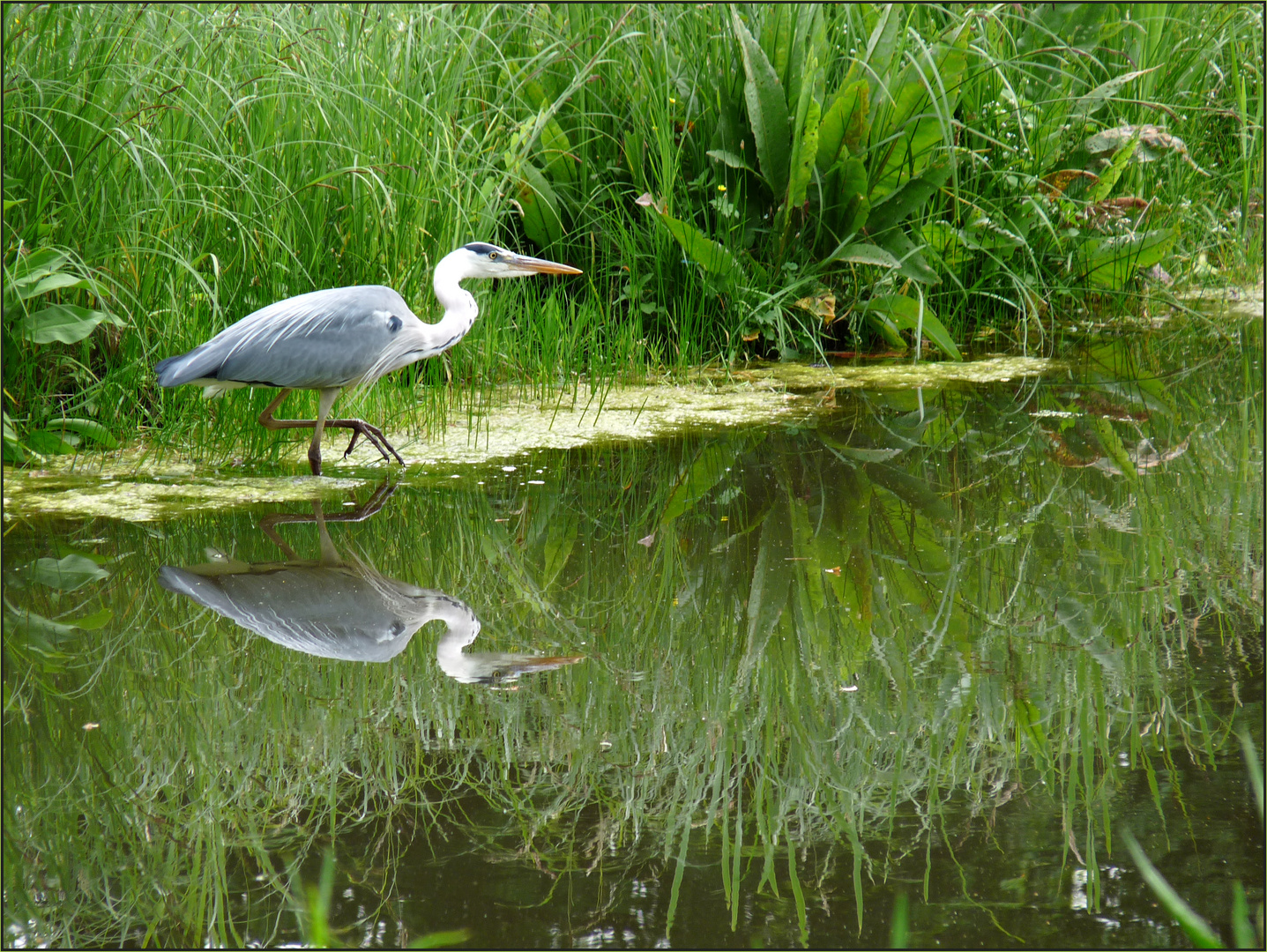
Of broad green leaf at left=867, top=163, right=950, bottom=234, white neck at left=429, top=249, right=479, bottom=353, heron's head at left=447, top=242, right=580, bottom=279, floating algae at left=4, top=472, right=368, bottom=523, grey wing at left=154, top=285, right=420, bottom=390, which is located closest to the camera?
floating algae at left=4, top=472, right=368, bottom=523

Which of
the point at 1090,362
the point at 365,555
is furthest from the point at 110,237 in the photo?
the point at 1090,362

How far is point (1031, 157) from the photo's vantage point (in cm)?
622

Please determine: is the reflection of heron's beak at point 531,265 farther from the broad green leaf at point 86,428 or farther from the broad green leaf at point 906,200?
the broad green leaf at point 906,200

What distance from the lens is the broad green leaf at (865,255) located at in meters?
5.53

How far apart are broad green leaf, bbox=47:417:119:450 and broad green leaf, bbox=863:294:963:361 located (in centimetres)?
349

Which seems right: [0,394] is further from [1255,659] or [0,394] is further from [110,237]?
[1255,659]

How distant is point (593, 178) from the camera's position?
5.85 metres

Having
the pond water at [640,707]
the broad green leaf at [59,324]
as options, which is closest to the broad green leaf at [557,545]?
the pond water at [640,707]

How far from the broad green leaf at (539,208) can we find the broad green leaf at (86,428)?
229 cm

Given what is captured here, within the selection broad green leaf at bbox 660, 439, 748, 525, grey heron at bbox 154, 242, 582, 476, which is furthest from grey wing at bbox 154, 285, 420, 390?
broad green leaf at bbox 660, 439, 748, 525

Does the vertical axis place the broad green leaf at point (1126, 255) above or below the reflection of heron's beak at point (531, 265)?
above

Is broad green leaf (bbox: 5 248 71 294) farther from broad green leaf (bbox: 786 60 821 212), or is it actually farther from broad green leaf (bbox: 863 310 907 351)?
broad green leaf (bbox: 863 310 907 351)

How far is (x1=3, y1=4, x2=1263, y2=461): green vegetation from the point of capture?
421 centimetres

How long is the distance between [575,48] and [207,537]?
3.47 m
